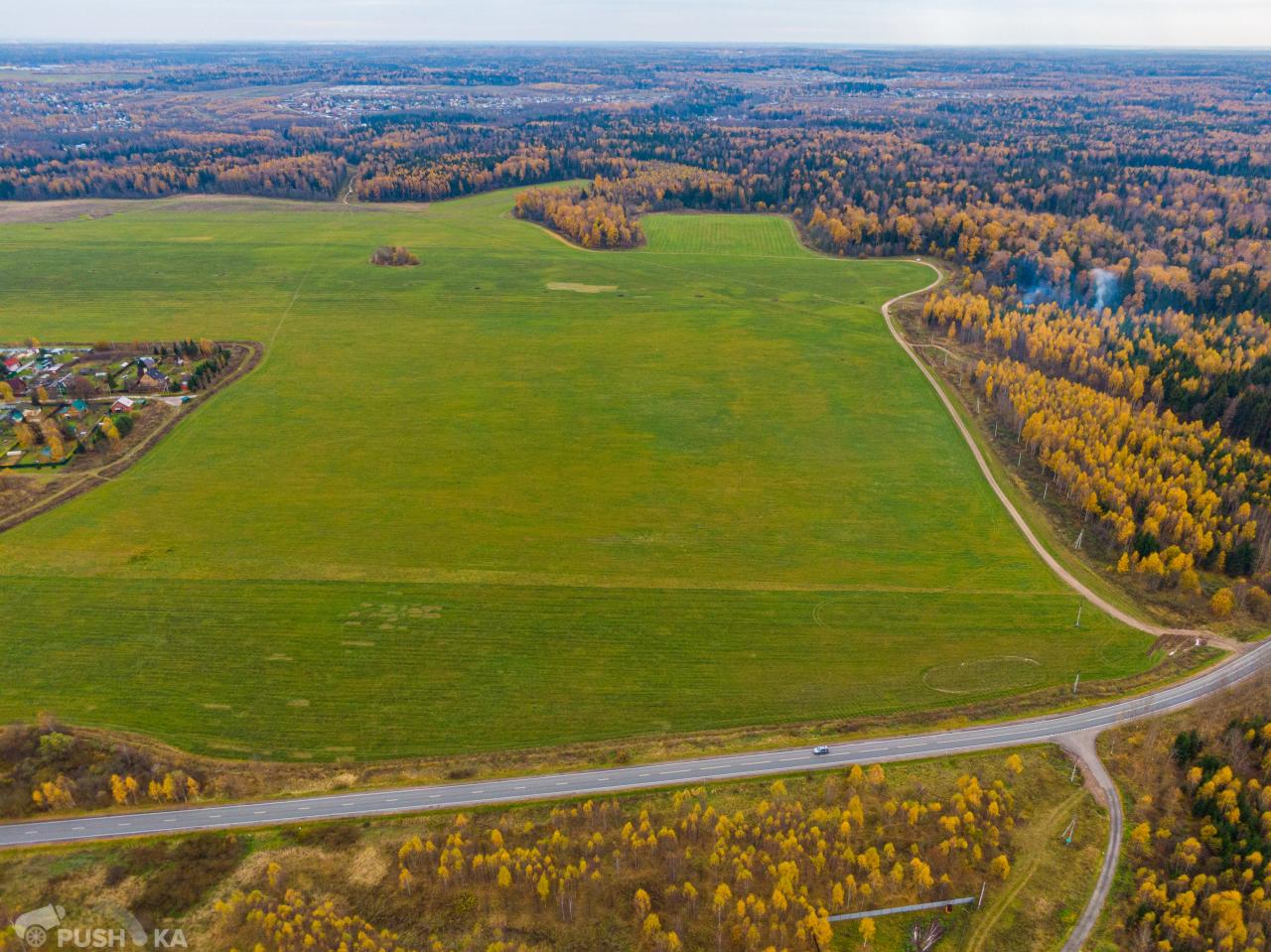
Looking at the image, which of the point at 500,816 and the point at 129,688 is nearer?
the point at 500,816

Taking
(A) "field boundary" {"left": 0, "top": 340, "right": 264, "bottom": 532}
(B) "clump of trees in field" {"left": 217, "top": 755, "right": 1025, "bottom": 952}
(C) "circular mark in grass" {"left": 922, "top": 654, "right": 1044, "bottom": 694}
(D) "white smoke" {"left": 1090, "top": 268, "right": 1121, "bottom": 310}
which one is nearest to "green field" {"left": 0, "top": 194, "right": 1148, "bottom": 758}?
(C) "circular mark in grass" {"left": 922, "top": 654, "right": 1044, "bottom": 694}

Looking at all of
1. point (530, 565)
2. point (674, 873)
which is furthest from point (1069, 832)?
point (530, 565)

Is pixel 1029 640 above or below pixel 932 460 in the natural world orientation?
below

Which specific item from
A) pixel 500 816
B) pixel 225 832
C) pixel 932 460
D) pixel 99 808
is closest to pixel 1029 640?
pixel 932 460

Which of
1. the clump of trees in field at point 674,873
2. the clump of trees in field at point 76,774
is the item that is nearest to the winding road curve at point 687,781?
the clump of trees in field at point 76,774

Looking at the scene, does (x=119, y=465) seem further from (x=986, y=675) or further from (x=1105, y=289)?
(x=1105, y=289)

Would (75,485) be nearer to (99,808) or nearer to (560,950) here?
(99,808)

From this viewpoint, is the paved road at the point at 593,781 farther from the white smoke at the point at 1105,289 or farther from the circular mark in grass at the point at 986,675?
the white smoke at the point at 1105,289
